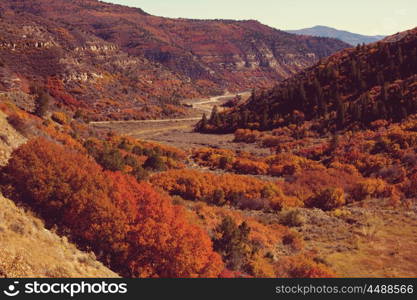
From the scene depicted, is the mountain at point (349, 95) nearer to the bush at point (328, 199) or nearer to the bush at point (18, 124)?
the bush at point (328, 199)

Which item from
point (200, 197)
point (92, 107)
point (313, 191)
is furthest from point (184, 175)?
point (92, 107)

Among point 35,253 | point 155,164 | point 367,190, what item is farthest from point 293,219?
point 35,253

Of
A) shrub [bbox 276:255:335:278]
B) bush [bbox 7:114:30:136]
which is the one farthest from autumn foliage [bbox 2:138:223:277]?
bush [bbox 7:114:30:136]

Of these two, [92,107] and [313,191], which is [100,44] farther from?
[313,191]

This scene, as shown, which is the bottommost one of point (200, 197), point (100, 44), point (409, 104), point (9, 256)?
point (200, 197)

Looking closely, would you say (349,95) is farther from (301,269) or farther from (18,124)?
(18,124)

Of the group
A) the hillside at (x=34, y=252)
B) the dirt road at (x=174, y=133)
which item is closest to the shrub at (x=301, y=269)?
the hillside at (x=34, y=252)
